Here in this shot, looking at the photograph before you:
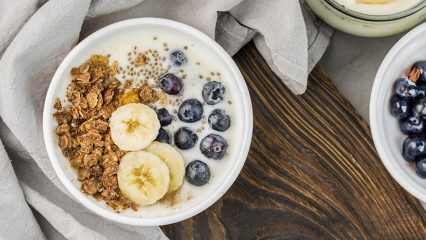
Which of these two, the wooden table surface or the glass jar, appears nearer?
the glass jar

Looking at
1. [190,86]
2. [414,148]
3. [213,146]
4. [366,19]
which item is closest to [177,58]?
[190,86]

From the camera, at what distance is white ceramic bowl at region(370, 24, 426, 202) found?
1.20 metres

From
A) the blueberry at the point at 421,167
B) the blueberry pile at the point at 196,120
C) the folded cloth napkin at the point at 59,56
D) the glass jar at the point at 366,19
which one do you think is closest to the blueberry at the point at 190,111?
the blueberry pile at the point at 196,120

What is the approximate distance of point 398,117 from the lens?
1245mm

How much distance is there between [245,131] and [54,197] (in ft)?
1.11

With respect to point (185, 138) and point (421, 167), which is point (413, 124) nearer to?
point (421, 167)

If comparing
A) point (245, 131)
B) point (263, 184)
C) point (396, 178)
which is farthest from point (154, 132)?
point (396, 178)

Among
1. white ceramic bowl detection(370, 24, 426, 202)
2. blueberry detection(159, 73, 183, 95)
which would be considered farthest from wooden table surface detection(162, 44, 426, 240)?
blueberry detection(159, 73, 183, 95)

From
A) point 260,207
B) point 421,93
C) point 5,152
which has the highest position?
point 421,93

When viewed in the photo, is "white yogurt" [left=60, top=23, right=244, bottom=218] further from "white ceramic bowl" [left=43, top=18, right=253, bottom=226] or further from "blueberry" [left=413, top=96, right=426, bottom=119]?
"blueberry" [left=413, top=96, right=426, bottom=119]

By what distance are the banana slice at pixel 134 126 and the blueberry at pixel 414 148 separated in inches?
15.6

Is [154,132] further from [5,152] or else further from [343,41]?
[343,41]

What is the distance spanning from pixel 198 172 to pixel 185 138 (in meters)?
0.06

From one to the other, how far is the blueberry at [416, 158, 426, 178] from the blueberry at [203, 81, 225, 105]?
33 cm
